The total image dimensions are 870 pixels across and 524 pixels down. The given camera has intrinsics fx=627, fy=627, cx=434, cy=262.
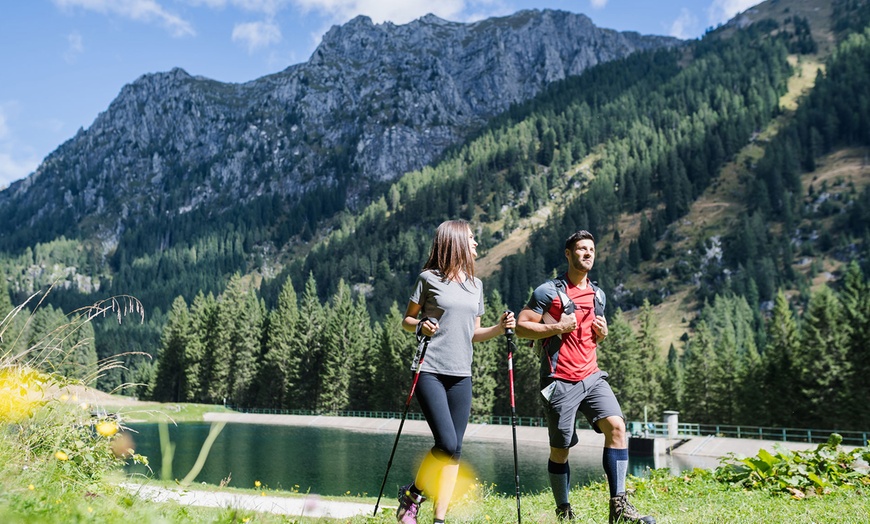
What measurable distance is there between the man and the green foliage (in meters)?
3.39

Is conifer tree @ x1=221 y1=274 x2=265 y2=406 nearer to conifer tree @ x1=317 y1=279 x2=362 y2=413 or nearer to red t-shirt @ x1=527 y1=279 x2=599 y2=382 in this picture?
conifer tree @ x1=317 y1=279 x2=362 y2=413

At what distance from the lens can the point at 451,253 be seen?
562 cm

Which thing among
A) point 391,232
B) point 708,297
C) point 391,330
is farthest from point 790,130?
point 391,330

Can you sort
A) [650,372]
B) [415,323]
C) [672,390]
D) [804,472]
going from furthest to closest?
1. [650,372]
2. [672,390]
3. [804,472]
4. [415,323]

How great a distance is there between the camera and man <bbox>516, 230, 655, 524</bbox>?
5918mm

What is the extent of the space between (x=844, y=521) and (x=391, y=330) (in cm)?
6417

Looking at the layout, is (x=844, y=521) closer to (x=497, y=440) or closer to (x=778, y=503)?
(x=778, y=503)

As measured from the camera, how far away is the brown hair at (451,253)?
5.62 m

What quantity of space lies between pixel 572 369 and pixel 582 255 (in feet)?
3.68

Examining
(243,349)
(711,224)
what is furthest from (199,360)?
(711,224)

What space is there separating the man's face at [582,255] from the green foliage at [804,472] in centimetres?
432

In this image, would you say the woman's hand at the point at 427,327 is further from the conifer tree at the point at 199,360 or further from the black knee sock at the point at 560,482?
the conifer tree at the point at 199,360

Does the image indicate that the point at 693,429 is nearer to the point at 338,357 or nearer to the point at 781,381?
the point at 781,381

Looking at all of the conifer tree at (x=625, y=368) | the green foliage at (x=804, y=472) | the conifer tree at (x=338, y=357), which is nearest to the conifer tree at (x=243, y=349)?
the conifer tree at (x=338, y=357)
